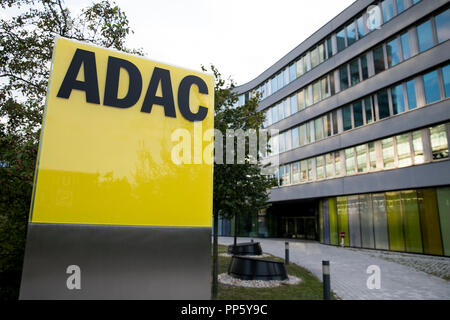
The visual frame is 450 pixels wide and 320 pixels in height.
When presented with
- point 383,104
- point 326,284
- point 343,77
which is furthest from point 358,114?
point 326,284

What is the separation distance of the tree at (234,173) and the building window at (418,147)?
13049 millimetres

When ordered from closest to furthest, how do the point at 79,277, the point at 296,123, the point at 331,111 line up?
the point at 79,277, the point at 331,111, the point at 296,123

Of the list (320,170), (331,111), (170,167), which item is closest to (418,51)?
(331,111)

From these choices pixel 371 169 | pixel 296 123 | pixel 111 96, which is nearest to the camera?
pixel 111 96

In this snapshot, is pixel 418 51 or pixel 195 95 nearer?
pixel 195 95

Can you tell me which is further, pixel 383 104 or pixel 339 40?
pixel 339 40

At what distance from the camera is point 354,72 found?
2180 centimetres

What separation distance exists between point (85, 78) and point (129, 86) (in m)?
0.58

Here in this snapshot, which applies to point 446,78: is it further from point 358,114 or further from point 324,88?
point 324,88

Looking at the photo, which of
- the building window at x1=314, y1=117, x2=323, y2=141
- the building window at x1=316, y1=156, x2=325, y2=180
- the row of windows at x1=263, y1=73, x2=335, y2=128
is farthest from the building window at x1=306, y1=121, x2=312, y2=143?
the building window at x1=316, y1=156, x2=325, y2=180

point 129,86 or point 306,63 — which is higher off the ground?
point 306,63

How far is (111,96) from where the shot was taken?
13.2 ft

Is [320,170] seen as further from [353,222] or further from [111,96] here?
[111,96]
